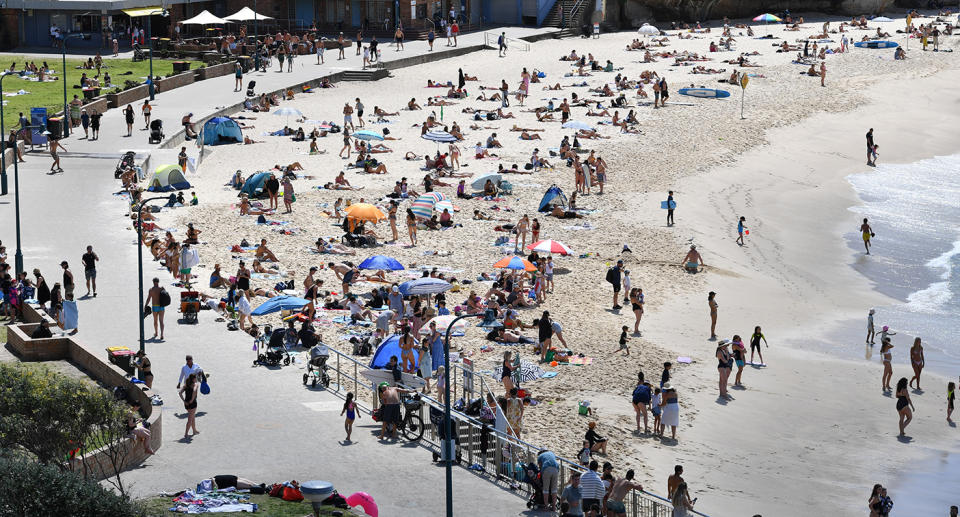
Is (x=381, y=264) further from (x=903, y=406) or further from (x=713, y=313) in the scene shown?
(x=903, y=406)

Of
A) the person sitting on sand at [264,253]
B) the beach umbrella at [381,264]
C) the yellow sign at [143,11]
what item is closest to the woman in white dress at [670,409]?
the beach umbrella at [381,264]

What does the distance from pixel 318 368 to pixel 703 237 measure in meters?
16.4

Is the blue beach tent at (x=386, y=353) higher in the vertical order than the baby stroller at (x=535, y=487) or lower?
higher

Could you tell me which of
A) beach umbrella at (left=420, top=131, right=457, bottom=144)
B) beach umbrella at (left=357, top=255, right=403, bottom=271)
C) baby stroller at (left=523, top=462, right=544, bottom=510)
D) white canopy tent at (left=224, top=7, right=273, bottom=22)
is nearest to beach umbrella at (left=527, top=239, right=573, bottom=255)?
beach umbrella at (left=357, top=255, right=403, bottom=271)

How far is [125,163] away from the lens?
1609 inches

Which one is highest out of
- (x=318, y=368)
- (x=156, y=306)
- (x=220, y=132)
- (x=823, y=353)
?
(x=220, y=132)

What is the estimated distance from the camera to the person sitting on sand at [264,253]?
32.0 meters

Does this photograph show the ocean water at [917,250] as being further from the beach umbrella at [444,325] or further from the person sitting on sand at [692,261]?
the beach umbrella at [444,325]

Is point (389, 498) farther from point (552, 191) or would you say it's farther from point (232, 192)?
point (232, 192)

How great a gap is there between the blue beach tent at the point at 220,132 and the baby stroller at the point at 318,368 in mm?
24442

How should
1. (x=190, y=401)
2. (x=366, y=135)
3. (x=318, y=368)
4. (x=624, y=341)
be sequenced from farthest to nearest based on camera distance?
(x=366, y=135) < (x=624, y=341) < (x=318, y=368) < (x=190, y=401)

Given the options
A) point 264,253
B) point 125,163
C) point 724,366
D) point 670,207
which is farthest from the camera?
point 125,163

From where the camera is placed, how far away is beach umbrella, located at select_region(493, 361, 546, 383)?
24609 mm

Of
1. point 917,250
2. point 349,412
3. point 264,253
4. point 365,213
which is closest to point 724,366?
point 349,412
